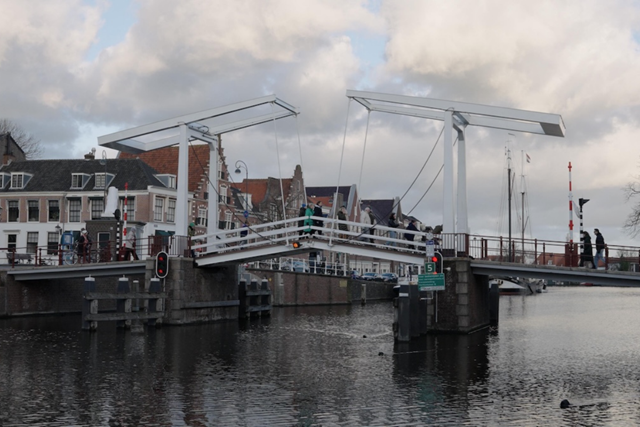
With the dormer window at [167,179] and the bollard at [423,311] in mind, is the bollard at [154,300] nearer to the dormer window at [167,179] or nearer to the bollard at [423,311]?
the bollard at [423,311]

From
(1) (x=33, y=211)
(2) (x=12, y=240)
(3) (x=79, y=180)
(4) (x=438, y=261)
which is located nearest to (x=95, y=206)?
(3) (x=79, y=180)

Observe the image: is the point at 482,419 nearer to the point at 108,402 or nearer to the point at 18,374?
the point at 108,402

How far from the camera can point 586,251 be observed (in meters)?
22.2

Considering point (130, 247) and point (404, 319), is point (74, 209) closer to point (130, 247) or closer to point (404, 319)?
point (130, 247)

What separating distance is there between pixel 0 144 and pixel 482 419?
155 ft

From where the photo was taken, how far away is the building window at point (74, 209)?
4550 centimetres

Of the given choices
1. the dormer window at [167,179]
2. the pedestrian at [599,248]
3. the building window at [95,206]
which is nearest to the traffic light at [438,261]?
the pedestrian at [599,248]

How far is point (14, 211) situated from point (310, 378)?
35.8 metres

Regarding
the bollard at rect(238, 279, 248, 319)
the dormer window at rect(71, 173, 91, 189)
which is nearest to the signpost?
the bollard at rect(238, 279, 248, 319)

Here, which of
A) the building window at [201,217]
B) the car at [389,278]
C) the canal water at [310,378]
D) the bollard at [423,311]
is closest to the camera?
the canal water at [310,378]

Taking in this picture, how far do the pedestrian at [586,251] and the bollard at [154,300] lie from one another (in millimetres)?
12733

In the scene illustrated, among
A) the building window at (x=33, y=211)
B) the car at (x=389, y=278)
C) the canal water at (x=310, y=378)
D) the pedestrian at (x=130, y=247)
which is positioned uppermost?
the building window at (x=33, y=211)

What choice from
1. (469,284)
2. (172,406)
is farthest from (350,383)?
(469,284)

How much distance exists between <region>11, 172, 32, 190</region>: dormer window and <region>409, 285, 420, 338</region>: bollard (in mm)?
31468
